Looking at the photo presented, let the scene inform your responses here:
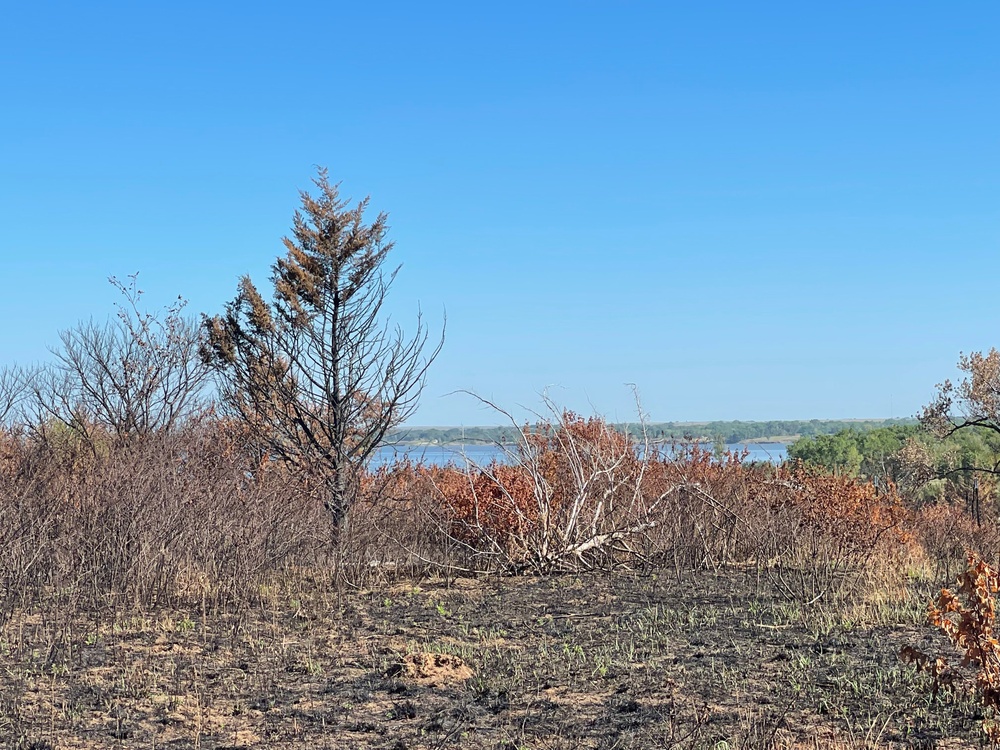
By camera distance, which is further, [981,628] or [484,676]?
[484,676]

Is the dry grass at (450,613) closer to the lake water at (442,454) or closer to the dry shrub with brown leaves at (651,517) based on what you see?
the dry shrub with brown leaves at (651,517)

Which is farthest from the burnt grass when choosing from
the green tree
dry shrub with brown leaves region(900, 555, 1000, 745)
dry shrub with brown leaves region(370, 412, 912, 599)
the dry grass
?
the green tree

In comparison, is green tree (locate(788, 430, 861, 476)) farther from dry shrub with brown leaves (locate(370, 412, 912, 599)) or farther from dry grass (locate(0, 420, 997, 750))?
dry shrub with brown leaves (locate(370, 412, 912, 599))

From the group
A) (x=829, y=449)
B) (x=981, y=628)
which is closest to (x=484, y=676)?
(x=981, y=628)

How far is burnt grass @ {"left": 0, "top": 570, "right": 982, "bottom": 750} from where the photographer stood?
5.32 metres

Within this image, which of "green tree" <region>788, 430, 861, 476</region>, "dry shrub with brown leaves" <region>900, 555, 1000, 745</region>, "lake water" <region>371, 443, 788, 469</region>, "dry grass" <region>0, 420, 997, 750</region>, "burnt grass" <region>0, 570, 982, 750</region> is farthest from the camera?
"green tree" <region>788, 430, 861, 476</region>

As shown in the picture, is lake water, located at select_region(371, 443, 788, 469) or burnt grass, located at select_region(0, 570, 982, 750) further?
lake water, located at select_region(371, 443, 788, 469)

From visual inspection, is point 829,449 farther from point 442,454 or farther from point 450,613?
point 450,613

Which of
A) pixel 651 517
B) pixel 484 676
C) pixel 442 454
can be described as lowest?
pixel 484 676

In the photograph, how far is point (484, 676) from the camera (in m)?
6.56

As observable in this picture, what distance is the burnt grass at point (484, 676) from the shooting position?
532 cm

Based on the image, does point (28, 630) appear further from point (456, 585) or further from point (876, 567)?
point (876, 567)

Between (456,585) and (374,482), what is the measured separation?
487cm

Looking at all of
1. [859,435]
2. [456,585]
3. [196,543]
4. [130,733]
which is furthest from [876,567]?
[859,435]
